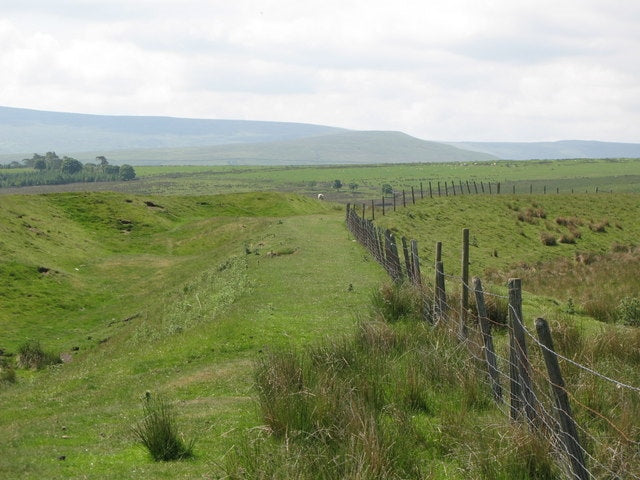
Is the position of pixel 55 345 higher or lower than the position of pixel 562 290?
lower

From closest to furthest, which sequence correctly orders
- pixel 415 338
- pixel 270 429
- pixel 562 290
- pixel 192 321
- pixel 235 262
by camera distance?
pixel 270 429
pixel 415 338
pixel 192 321
pixel 562 290
pixel 235 262

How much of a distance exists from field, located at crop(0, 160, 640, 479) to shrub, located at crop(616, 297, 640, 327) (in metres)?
0.46

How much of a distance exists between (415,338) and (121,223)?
5640 centimetres

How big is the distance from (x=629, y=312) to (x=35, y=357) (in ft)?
75.9

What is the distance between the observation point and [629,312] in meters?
21.5

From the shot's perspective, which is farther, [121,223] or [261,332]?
[121,223]

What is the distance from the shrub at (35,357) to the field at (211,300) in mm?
544

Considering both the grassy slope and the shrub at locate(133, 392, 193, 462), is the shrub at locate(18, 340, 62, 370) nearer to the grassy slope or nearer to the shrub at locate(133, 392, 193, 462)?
the grassy slope

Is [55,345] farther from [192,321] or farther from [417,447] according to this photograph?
[417,447]

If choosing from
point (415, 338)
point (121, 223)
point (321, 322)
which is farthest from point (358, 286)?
point (121, 223)

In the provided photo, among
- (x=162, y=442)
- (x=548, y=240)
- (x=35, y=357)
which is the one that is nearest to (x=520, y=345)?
(x=162, y=442)

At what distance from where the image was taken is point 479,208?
208 feet

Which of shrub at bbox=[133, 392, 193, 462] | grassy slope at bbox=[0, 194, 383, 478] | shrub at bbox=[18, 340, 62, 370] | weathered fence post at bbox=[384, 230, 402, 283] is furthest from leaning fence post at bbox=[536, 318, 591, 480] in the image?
shrub at bbox=[18, 340, 62, 370]

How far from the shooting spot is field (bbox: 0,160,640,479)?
1039cm
